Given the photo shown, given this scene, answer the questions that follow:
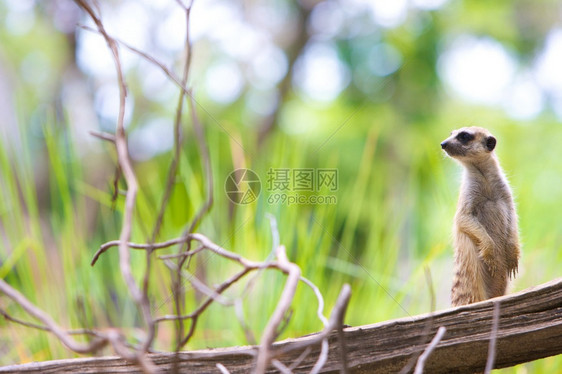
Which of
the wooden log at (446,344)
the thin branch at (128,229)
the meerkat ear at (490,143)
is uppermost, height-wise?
the meerkat ear at (490,143)

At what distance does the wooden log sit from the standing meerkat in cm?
17

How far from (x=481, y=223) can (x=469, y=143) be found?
0.56ft

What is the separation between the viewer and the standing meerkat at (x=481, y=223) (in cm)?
100

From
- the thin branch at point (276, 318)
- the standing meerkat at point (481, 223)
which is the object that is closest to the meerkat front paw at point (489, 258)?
the standing meerkat at point (481, 223)

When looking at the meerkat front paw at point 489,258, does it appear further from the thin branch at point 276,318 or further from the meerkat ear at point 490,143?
the thin branch at point 276,318

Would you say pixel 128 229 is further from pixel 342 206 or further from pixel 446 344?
pixel 342 206

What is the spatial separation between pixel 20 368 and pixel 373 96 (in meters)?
0.99

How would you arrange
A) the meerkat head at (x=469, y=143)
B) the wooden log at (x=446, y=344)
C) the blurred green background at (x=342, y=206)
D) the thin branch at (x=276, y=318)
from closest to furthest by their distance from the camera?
the thin branch at (x=276, y=318)
the wooden log at (x=446, y=344)
the meerkat head at (x=469, y=143)
the blurred green background at (x=342, y=206)

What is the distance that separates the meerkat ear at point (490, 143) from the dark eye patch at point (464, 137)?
0.10 ft

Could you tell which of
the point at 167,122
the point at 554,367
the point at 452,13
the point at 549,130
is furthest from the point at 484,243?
the point at 167,122

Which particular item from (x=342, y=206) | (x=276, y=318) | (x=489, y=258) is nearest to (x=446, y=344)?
(x=489, y=258)

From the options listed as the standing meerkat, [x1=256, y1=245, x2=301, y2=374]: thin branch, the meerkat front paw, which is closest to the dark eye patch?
the standing meerkat

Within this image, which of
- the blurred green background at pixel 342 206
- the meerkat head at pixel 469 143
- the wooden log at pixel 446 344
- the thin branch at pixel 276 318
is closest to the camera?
the thin branch at pixel 276 318

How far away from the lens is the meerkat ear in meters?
1.00
